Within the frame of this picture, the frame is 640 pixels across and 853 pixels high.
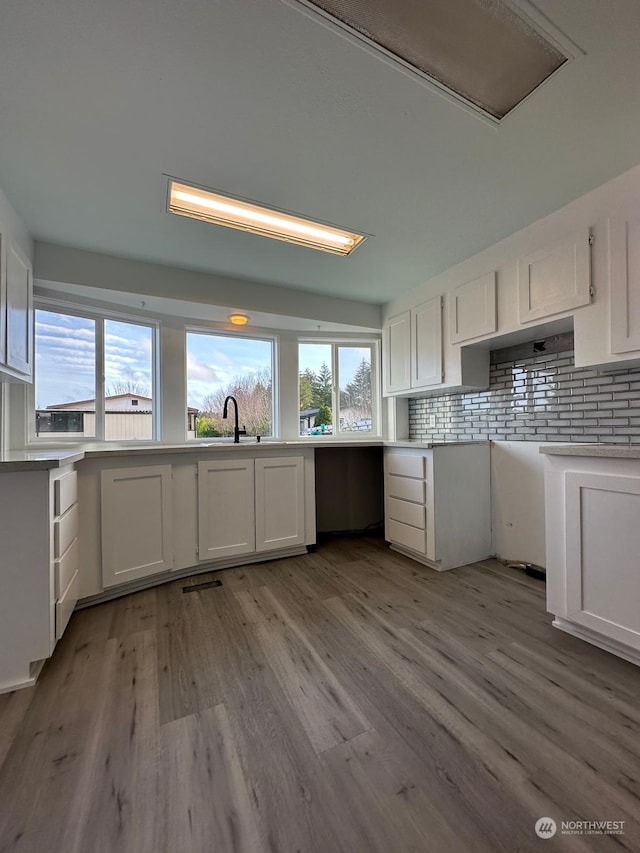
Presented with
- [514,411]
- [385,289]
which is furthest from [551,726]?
[385,289]

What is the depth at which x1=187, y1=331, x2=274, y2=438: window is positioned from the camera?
3.15m

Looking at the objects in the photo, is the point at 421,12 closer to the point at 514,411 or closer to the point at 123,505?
the point at 514,411

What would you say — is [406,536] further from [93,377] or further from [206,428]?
[93,377]

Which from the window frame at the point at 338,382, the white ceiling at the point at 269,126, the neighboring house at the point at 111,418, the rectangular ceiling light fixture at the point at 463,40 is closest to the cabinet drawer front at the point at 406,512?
the window frame at the point at 338,382

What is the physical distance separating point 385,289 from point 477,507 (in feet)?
6.60

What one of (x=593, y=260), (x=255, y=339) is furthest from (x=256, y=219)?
(x=593, y=260)

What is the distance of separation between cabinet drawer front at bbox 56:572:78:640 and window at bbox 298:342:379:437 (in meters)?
2.19

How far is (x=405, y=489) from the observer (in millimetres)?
2846

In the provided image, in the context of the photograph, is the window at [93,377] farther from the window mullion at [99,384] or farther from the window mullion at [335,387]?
the window mullion at [335,387]

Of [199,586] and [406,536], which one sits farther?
[406,536]

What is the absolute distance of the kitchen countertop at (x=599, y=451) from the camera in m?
1.43

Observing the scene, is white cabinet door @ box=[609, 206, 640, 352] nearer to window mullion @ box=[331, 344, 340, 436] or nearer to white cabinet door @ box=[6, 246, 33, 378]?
window mullion @ box=[331, 344, 340, 436]

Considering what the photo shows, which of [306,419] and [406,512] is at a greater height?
[306,419]

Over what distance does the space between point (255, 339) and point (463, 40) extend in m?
2.58
